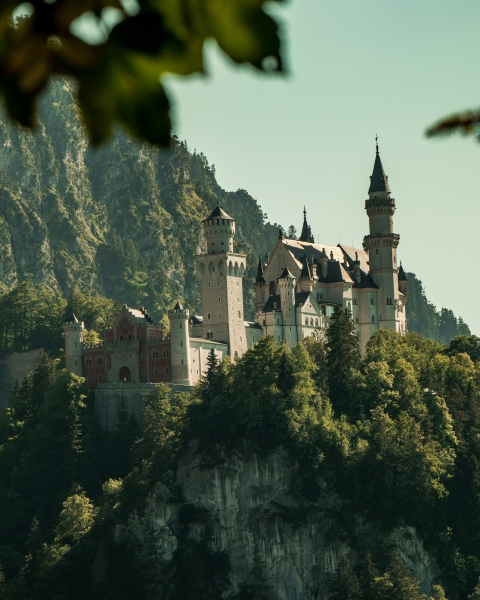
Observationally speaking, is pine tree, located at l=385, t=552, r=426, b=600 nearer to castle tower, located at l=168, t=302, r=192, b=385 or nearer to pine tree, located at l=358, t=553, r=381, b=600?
pine tree, located at l=358, t=553, r=381, b=600

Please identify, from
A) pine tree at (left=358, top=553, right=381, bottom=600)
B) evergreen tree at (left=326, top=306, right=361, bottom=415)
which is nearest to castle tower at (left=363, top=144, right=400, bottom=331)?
evergreen tree at (left=326, top=306, right=361, bottom=415)

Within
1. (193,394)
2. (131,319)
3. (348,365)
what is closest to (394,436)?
(348,365)

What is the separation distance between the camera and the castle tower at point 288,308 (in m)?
107

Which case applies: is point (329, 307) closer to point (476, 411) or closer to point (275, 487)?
point (476, 411)

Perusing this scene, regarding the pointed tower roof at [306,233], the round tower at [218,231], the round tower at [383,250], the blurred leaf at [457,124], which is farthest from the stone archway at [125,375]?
the blurred leaf at [457,124]

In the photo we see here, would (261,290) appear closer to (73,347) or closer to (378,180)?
(378,180)

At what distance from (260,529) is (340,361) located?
598 inches

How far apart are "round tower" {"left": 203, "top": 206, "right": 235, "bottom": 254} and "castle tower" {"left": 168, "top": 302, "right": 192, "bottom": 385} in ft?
31.9

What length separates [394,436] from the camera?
95188mm

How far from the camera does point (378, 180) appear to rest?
12175 centimetres

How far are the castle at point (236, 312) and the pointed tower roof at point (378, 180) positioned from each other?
4.1 inches

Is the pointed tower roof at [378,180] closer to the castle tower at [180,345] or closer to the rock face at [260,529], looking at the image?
the castle tower at [180,345]


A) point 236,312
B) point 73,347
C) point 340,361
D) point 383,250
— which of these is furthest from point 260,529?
point 383,250

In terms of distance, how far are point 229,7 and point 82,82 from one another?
0.28m
